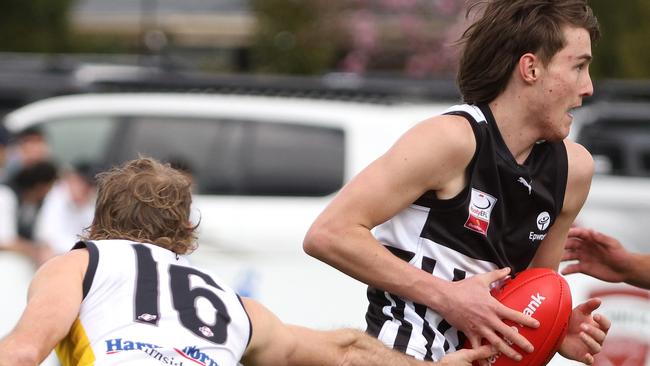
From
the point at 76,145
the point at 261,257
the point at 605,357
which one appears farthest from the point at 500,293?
the point at 76,145

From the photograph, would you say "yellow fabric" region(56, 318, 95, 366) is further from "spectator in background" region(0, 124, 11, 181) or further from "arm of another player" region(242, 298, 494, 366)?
"spectator in background" region(0, 124, 11, 181)

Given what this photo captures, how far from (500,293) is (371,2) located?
73.9 feet

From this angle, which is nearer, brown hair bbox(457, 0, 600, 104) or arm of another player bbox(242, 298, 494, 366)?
arm of another player bbox(242, 298, 494, 366)

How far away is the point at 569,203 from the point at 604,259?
497 millimetres

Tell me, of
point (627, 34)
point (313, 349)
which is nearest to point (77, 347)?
point (313, 349)

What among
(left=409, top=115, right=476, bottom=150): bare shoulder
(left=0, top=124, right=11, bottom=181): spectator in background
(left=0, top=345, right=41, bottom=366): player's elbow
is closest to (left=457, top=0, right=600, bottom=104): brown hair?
(left=409, top=115, right=476, bottom=150): bare shoulder

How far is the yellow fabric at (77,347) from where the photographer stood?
10.7ft

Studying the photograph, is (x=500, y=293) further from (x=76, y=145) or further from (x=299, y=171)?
(x=76, y=145)

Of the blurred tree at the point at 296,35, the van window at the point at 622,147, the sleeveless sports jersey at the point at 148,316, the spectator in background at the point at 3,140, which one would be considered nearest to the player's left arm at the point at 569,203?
the sleeveless sports jersey at the point at 148,316

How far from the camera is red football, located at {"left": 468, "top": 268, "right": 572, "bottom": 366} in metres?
3.60

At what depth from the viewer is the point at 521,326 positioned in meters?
3.60

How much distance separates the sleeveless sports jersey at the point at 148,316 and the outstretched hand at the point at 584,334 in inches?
40.9

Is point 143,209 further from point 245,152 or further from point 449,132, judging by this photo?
point 245,152

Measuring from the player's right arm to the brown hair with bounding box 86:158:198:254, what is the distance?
1.32ft
